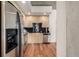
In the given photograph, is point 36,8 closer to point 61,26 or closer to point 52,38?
point 52,38

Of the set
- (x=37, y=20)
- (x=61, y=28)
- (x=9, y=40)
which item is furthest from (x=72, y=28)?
(x=37, y=20)

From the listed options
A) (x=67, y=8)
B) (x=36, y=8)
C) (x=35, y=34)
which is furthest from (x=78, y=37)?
(x=35, y=34)

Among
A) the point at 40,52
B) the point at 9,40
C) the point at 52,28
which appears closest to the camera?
the point at 9,40

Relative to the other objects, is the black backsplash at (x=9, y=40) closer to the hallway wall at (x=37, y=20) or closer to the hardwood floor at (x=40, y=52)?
the hardwood floor at (x=40, y=52)

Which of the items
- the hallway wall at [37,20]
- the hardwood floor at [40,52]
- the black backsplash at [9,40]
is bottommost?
the hardwood floor at [40,52]

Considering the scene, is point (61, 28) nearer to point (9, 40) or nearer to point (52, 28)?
point (9, 40)

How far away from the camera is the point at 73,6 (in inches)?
33.5

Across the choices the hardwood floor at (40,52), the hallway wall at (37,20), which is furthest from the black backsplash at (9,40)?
the hallway wall at (37,20)

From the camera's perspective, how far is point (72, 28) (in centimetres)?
86

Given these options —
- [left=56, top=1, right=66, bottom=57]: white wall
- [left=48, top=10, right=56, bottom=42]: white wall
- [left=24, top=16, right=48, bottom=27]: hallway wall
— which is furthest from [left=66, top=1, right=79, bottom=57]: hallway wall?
[left=24, top=16, right=48, bottom=27]: hallway wall

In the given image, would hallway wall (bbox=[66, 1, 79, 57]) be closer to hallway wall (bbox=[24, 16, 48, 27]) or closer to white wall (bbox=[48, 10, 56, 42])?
white wall (bbox=[48, 10, 56, 42])

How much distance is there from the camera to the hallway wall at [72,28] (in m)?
0.85

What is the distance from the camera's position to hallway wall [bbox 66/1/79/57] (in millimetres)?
849

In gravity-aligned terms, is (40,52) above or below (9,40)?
below
